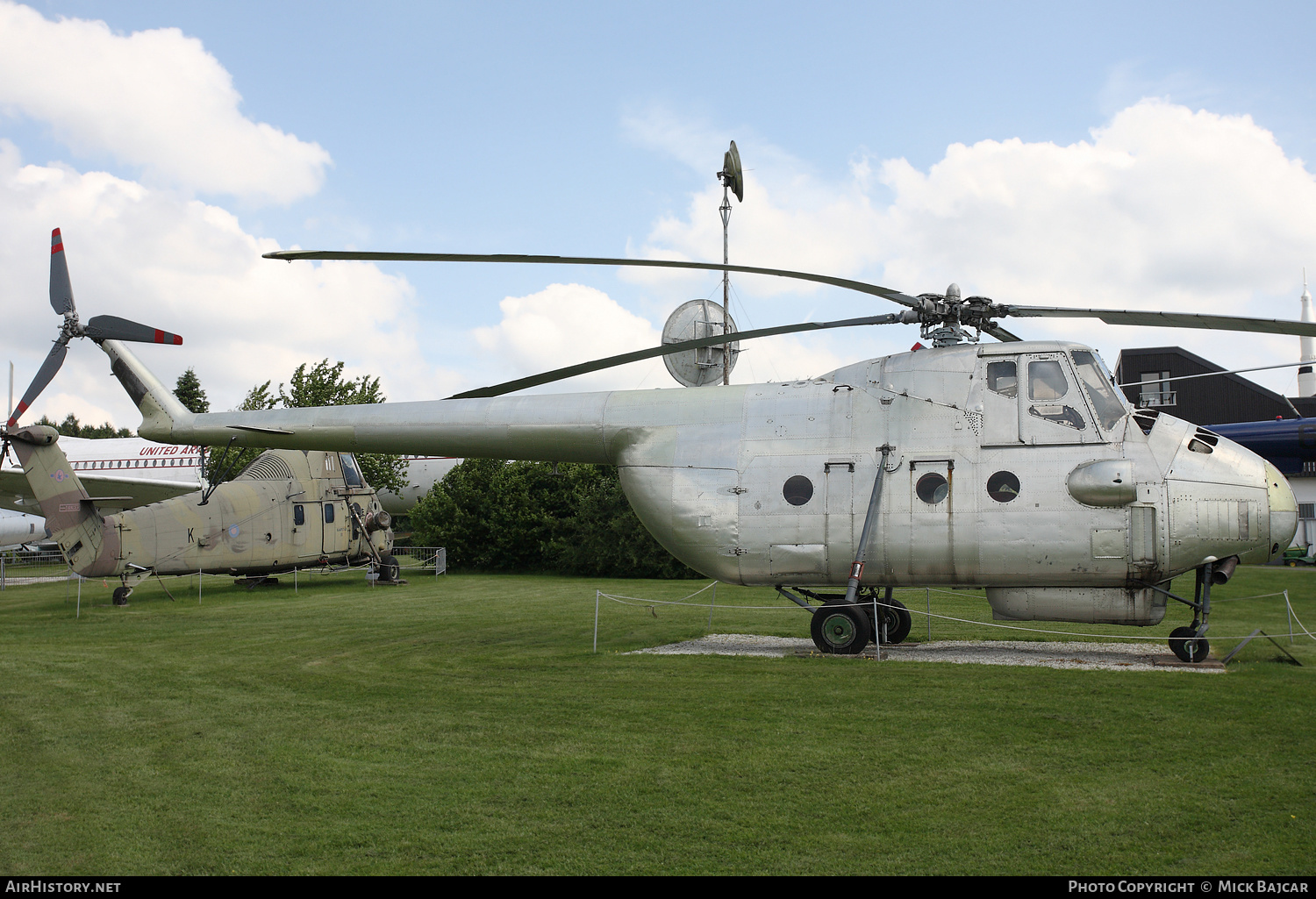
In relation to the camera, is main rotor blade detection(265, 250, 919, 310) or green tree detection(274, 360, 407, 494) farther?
green tree detection(274, 360, 407, 494)

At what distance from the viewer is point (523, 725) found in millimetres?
7910

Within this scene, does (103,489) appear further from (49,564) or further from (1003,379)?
(1003,379)

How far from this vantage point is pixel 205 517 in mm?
21609

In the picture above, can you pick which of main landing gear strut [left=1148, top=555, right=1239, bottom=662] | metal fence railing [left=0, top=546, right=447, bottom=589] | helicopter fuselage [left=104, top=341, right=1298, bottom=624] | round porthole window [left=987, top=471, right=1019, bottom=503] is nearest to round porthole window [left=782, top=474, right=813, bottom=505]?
helicopter fuselage [left=104, top=341, right=1298, bottom=624]

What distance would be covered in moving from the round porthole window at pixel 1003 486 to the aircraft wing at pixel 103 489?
64.1 ft

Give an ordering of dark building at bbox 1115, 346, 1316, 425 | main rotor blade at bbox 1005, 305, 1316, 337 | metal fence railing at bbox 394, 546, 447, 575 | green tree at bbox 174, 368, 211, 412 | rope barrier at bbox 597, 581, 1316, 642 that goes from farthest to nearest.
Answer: green tree at bbox 174, 368, 211, 412, dark building at bbox 1115, 346, 1316, 425, metal fence railing at bbox 394, 546, 447, 575, rope barrier at bbox 597, 581, 1316, 642, main rotor blade at bbox 1005, 305, 1316, 337

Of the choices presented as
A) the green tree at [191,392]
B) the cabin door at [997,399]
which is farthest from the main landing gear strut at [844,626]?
the green tree at [191,392]

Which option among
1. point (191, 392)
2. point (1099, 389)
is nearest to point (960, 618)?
point (1099, 389)

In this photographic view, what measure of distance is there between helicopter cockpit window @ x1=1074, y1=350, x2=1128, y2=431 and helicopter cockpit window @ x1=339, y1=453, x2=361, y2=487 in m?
20.0

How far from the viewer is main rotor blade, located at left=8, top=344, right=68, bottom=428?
1577 centimetres

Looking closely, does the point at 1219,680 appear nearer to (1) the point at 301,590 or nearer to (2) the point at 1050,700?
(2) the point at 1050,700

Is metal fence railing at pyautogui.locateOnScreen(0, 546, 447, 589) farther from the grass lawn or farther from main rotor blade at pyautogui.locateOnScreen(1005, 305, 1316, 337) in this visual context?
main rotor blade at pyautogui.locateOnScreen(1005, 305, 1316, 337)
